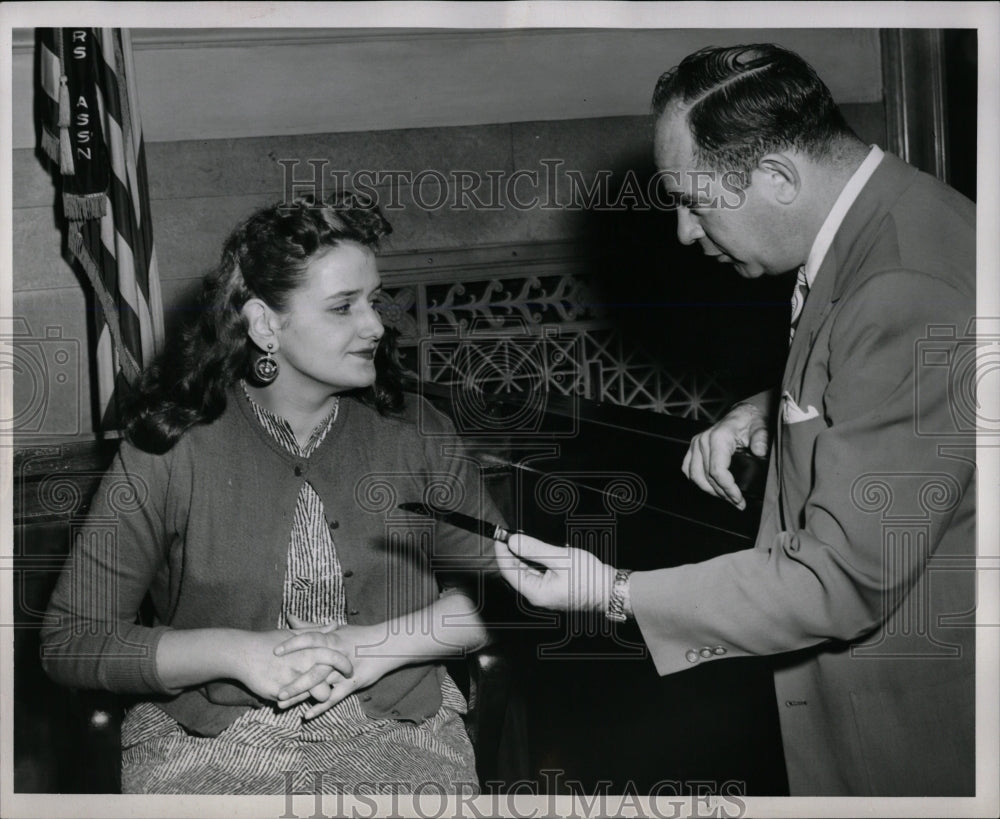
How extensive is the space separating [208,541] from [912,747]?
1.06 m

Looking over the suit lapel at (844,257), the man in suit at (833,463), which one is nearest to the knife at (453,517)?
the man in suit at (833,463)

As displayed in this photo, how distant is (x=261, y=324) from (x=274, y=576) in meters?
0.37

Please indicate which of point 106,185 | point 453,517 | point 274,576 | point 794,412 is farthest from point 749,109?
point 106,185

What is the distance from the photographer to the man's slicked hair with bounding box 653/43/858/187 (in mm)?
1387

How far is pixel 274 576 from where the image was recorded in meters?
1.48

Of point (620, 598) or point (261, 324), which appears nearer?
point (620, 598)

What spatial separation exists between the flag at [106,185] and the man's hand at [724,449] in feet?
3.07

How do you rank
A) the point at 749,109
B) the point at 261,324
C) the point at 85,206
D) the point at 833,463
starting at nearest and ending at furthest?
1. the point at 833,463
2. the point at 749,109
3. the point at 261,324
4. the point at 85,206

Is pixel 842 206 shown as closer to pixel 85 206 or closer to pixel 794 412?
pixel 794 412

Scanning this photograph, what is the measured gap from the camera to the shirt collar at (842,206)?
1370 mm

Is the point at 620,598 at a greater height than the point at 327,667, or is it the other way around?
the point at 620,598

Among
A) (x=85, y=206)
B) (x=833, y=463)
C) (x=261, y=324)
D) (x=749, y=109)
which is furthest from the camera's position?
(x=85, y=206)

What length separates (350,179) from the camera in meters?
1.63

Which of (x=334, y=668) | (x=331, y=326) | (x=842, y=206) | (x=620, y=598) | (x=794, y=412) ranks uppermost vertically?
(x=842, y=206)
